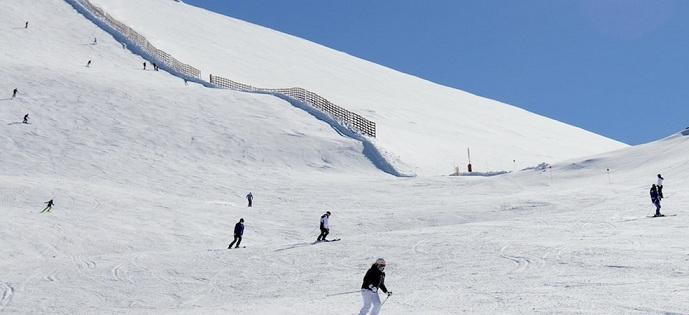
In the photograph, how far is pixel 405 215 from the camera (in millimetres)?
24141

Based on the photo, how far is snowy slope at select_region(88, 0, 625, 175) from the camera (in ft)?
150

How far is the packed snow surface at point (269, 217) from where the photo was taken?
12570 millimetres

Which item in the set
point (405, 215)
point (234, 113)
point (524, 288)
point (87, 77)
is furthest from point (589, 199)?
point (87, 77)

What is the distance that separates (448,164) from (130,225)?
22.0m

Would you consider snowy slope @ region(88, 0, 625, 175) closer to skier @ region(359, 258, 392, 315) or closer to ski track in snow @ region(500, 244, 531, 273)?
ski track in snow @ region(500, 244, 531, 273)

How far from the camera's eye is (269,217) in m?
24.6

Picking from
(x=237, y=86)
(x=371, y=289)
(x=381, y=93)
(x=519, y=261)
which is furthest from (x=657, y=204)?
(x=381, y=93)

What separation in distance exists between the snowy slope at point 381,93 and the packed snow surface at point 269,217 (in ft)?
27.5

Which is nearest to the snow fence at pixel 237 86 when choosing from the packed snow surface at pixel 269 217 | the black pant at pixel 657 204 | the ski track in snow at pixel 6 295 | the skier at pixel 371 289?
the packed snow surface at pixel 269 217

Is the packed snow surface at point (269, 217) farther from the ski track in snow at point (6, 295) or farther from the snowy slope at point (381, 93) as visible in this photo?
the snowy slope at point (381, 93)

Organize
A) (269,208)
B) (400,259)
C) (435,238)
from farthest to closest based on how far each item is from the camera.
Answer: (269,208) → (435,238) → (400,259)

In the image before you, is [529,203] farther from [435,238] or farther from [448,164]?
[448,164]

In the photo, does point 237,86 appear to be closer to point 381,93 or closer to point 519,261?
point 381,93

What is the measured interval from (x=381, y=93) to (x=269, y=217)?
4397cm
